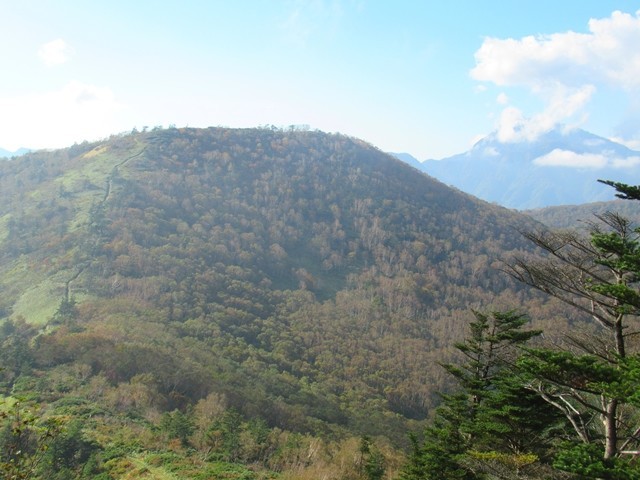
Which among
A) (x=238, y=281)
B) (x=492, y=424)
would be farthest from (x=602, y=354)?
(x=238, y=281)

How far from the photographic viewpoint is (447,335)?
114562 mm

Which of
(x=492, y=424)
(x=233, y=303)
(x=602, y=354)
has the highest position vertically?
(x=602, y=354)

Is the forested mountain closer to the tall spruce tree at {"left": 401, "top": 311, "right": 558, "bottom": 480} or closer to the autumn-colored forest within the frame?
the autumn-colored forest

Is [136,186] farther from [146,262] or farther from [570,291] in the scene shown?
[570,291]

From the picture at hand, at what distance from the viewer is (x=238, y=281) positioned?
113125 mm

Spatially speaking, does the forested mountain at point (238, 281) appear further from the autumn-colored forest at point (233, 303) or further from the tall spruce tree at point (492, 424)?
the tall spruce tree at point (492, 424)

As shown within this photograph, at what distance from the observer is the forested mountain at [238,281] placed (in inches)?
2224

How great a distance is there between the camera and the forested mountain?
185ft

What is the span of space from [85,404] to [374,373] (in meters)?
58.1

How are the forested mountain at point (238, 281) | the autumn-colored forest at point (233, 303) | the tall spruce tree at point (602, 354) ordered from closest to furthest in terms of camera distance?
the tall spruce tree at point (602, 354)
the autumn-colored forest at point (233, 303)
the forested mountain at point (238, 281)

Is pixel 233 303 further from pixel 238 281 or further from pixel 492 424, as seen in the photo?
pixel 492 424

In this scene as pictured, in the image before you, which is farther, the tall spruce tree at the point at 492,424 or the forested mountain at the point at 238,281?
the forested mountain at the point at 238,281

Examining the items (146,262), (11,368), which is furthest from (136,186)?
(11,368)

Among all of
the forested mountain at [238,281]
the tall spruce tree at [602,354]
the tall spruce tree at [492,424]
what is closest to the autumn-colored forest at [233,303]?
the forested mountain at [238,281]
